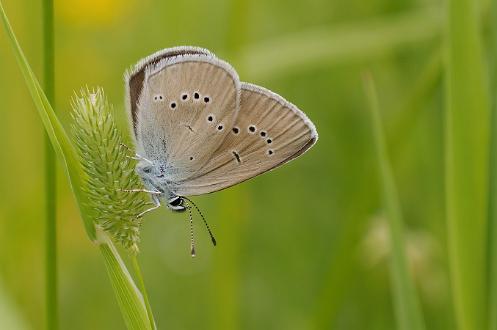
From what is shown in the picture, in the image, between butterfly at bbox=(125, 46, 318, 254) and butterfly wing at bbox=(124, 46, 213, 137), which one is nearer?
butterfly wing at bbox=(124, 46, 213, 137)

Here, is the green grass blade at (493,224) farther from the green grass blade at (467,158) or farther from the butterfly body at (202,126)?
the butterfly body at (202,126)

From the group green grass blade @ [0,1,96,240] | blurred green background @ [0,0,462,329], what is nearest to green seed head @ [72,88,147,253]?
green grass blade @ [0,1,96,240]

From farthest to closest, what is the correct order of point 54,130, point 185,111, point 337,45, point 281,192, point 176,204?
point 281,192 < point 337,45 < point 176,204 < point 185,111 < point 54,130

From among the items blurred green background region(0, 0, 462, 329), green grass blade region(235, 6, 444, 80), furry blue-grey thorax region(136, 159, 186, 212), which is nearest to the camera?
furry blue-grey thorax region(136, 159, 186, 212)

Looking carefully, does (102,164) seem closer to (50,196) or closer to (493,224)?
(50,196)

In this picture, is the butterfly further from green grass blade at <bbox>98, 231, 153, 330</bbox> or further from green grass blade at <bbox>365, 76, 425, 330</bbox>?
green grass blade at <bbox>98, 231, 153, 330</bbox>

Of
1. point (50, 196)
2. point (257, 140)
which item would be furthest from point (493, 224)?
point (50, 196)
